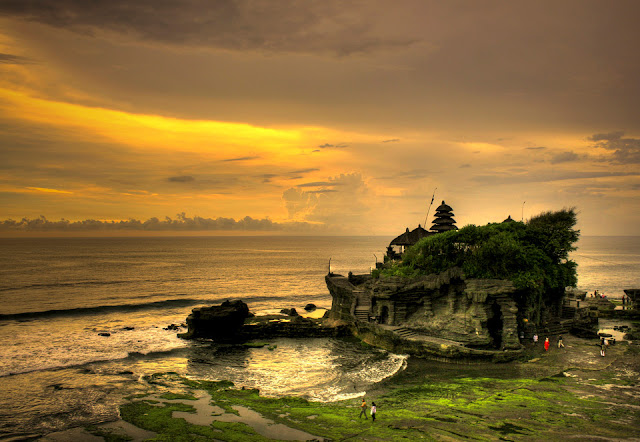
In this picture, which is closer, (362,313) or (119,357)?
(119,357)

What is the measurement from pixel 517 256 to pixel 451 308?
28.0 ft

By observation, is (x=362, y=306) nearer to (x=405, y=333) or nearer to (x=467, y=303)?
(x=405, y=333)

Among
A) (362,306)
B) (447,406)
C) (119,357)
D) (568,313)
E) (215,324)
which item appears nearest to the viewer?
(447,406)

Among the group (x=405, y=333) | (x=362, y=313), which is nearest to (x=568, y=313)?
(x=405, y=333)

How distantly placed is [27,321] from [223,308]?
105ft

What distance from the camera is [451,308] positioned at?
149ft

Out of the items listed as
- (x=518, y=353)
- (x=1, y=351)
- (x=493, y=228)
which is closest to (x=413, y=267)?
(x=493, y=228)

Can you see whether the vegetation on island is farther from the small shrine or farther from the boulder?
the boulder

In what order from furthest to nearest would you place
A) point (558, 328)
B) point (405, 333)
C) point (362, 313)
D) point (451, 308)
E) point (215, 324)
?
point (362, 313) → point (215, 324) → point (558, 328) → point (451, 308) → point (405, 333)

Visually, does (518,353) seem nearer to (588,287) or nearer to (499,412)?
(499,412)

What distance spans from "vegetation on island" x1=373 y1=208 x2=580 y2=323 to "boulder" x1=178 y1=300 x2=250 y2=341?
1939 cm

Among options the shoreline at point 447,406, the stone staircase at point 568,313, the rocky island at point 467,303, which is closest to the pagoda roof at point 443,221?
the rocky island at point 467,303

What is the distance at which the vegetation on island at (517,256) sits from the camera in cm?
4325

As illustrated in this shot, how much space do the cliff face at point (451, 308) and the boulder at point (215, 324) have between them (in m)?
14.6
